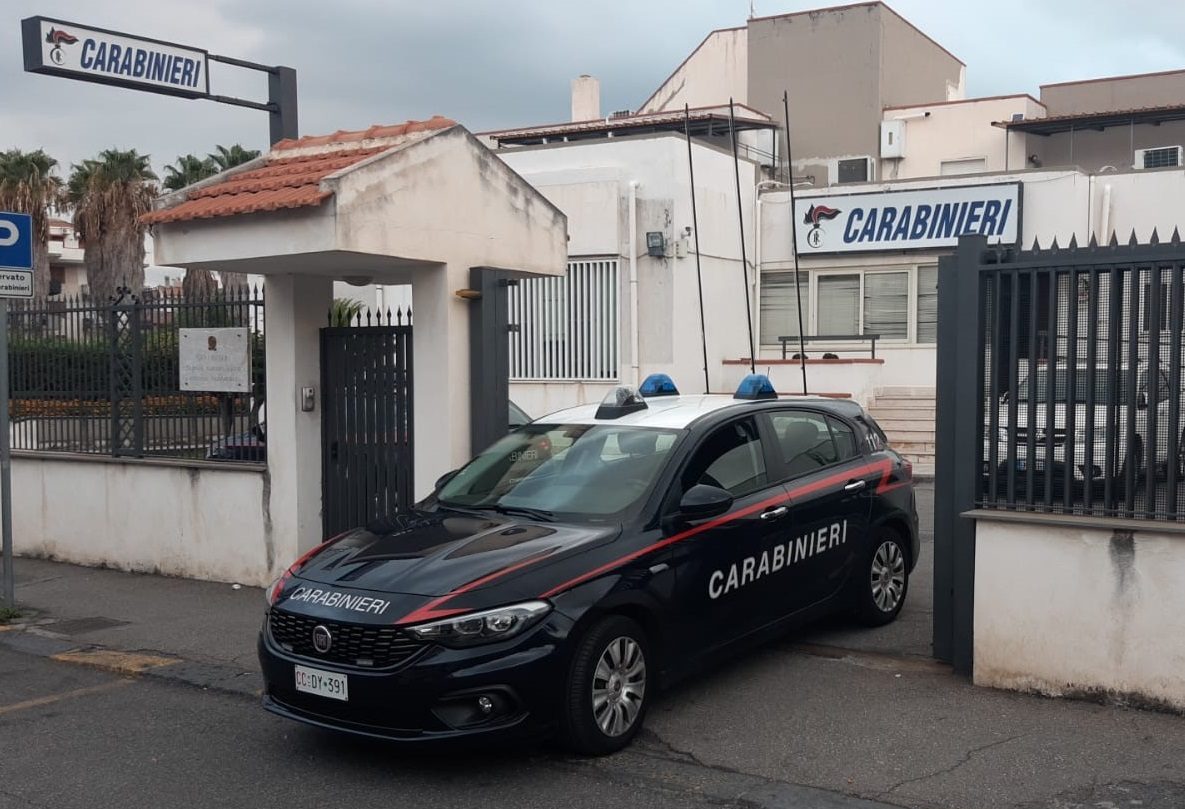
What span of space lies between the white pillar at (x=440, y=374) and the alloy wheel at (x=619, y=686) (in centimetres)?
350

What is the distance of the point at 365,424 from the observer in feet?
29.7

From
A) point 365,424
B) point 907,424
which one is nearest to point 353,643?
point 365,424

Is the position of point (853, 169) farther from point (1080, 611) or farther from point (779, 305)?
point (1080, 611)

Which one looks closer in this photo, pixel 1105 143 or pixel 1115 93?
pixel 1105 143

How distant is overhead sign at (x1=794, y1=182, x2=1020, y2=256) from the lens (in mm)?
19375

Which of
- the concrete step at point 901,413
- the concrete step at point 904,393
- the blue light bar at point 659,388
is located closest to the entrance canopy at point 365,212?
the blue light bar at point 659,388

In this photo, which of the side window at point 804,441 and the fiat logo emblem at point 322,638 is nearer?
the fiat logo emblem at point 322,638

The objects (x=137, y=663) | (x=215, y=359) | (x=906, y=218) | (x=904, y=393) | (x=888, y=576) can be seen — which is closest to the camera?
(x=137, y=663)

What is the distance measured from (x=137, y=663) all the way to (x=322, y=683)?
2.79 m

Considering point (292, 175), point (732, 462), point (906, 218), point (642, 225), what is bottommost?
point (732, 462)

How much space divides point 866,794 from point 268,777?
261 cm

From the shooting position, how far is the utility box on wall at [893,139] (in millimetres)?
26297

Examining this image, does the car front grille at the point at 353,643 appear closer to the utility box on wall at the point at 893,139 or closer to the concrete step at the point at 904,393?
the concrete step at the point at 904,393

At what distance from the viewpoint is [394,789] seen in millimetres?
4902
